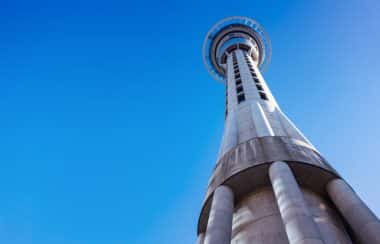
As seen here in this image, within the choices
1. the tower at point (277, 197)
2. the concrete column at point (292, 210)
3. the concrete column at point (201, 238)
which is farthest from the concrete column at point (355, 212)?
the concrete column at point (201, 238)

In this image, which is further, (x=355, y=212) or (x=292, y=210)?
(x=355, y=212)

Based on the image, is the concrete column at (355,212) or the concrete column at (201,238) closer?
the concrete column at (355,212)

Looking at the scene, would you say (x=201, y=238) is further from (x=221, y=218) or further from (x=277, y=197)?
(x=277, y=197)

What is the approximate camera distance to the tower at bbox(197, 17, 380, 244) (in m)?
11.5

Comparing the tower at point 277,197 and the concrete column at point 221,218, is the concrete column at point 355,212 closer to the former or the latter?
the tower at point 277,197

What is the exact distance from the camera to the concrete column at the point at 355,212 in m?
11.3

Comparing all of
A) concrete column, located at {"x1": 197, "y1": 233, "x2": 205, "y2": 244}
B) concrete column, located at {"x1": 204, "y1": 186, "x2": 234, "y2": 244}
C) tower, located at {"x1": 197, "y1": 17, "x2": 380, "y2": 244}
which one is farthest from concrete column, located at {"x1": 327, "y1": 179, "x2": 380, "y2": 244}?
concrete column, located at {"x1": 197, "y1": 233, "x2": 205, "y2": 244}

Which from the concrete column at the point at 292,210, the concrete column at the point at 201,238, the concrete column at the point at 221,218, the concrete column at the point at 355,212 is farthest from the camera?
the concrete column at the point at 201,238

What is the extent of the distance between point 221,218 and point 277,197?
2.46 meters

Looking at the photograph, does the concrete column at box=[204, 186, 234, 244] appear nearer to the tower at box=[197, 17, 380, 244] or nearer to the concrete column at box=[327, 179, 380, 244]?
the tower at box=[197, 17, 380, 244]

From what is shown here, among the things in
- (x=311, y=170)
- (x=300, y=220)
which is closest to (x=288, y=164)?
(x=311, y=170)

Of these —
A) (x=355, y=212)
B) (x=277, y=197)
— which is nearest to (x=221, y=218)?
(x=277, y=197)

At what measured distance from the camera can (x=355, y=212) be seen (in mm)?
12367

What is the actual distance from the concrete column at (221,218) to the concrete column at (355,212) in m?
4.73
